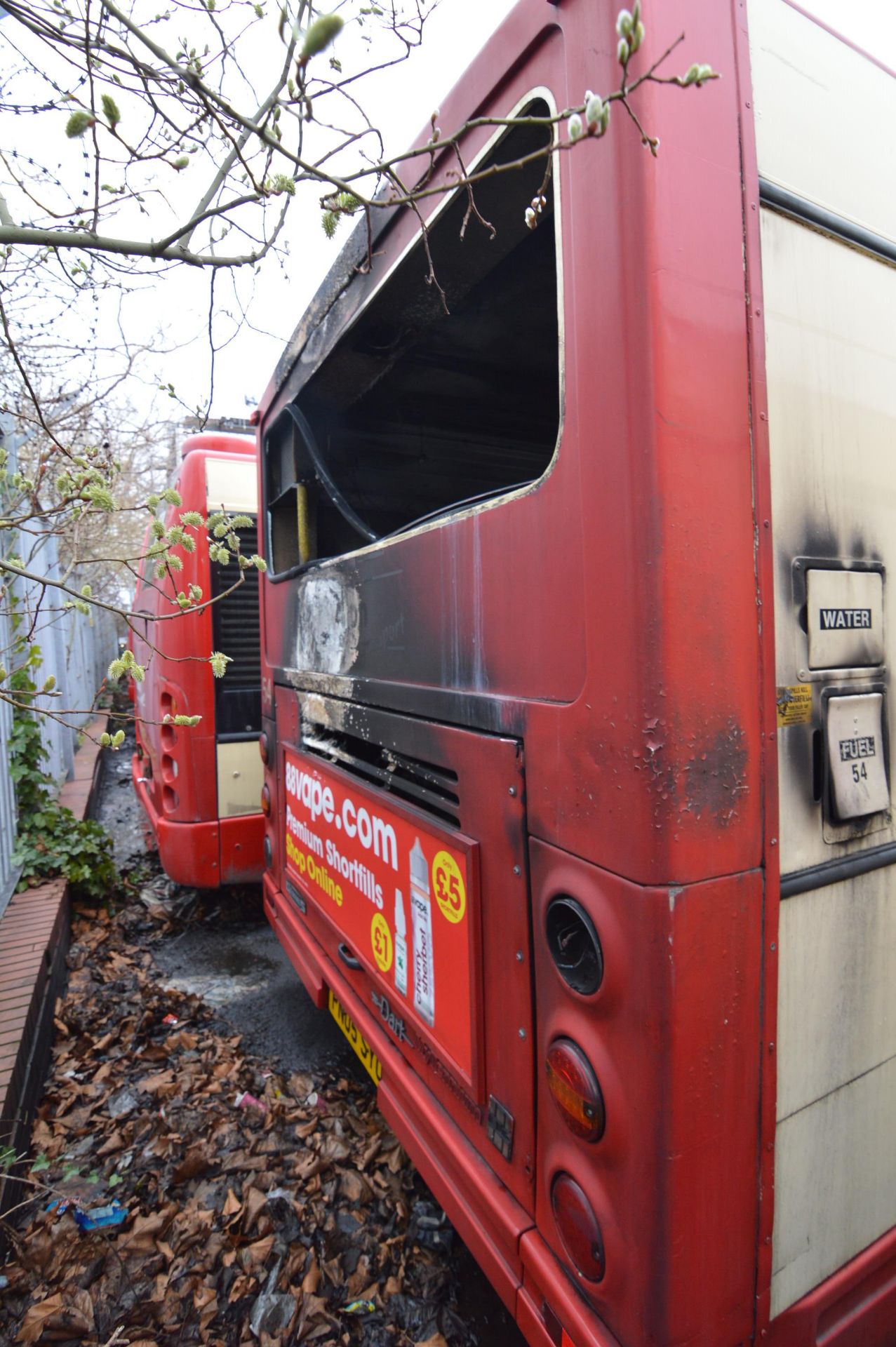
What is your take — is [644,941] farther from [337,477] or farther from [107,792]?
[107,792]

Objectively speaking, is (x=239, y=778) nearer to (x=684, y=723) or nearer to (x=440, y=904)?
(x=440, y=904)

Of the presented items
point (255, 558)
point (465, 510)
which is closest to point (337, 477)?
point (255, 558)

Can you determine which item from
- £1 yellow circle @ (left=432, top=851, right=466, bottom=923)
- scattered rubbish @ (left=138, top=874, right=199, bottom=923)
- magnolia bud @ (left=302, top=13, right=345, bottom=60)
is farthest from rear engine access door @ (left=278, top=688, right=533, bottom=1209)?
scattered rubbish @ (left=138, top=874, right=199, bottom=923)

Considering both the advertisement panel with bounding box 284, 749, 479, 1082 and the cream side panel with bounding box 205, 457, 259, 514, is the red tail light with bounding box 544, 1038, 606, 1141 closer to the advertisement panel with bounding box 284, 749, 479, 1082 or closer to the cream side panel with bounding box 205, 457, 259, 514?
the advertisement panel with bounding box 284, 749, 479, 1082

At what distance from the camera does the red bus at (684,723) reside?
104 centimetres

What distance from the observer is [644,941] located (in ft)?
3.47

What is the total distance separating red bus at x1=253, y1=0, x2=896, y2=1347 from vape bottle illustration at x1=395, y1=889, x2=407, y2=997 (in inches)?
9.4

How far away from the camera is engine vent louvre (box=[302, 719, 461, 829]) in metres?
1.70

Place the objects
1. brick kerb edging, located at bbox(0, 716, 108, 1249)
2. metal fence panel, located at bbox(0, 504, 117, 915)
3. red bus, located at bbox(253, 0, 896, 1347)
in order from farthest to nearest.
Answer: metal fence panel, located at bbox(0, 504, 117, 915)
brick kerb edging, located at bbox(0, 716, 108, 1249)
red bus, located at bbox(253, 0, 896, 1347)

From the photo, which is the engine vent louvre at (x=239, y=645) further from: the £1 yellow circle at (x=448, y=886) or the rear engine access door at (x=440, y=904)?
the £1 yellow circle at (x=448, y=886)

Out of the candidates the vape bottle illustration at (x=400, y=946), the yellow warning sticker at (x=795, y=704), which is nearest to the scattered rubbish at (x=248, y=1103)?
the vape bottle illustration at (x=400, y=946)

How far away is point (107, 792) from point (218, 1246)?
7645 millimetres

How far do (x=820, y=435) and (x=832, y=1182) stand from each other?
1346mm

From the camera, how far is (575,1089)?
120cm
